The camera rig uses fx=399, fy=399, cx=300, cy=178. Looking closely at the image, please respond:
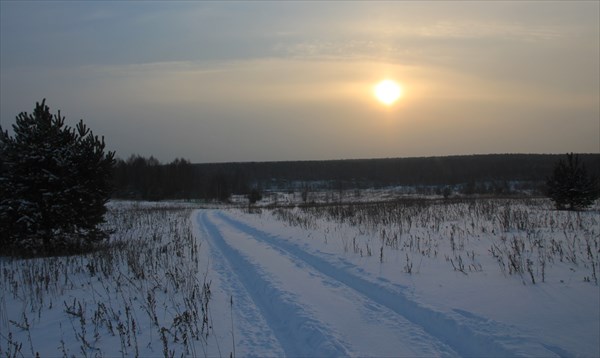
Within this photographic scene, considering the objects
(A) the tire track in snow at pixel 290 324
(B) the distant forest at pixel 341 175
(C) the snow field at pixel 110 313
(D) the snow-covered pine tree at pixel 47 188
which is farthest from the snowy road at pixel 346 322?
(B) the distant forest at pixel 341 175

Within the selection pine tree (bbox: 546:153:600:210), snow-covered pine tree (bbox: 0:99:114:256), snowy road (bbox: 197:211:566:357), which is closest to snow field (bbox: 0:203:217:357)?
snowy road (bbox: 197:211:566:357)

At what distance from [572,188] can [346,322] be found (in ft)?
74.8

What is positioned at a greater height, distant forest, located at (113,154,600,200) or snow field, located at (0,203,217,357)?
distant forest, located at (113,154,600,200)

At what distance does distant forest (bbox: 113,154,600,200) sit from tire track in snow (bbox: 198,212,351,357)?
63.8 metres

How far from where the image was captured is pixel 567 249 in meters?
8.95

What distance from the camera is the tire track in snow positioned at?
440cm

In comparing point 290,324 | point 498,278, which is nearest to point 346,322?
point 290,324

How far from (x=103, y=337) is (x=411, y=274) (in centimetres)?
517

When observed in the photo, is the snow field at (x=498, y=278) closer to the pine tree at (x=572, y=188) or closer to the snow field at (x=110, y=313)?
the snow field at (x=110, y=313)

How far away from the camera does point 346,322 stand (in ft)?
17.1

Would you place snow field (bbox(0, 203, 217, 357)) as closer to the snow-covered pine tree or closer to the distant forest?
the snow-covered pine tree

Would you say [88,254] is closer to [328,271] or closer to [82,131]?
[82,131]

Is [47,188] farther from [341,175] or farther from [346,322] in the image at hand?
[341,175]

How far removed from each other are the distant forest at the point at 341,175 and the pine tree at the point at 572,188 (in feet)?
138
